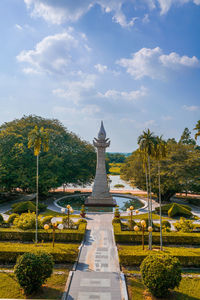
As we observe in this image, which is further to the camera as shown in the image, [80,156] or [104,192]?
[80,156]

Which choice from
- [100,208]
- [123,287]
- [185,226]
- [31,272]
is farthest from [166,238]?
[100,208]

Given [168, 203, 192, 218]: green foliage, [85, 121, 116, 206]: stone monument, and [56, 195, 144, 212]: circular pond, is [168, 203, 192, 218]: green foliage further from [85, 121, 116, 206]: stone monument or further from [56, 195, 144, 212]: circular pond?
[85, 121, 116, 206]: stone monument

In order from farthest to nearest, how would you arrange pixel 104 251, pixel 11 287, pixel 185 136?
1. pixel 185 136
2. pixel 104 251
3. pixel 11 287

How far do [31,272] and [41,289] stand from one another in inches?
49.0

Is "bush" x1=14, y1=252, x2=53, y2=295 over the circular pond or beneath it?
over

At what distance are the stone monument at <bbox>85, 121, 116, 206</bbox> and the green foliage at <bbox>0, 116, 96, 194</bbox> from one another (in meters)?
5.74

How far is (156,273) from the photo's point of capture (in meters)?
8.99

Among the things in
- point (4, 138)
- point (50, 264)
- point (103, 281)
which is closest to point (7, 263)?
point (50, 264)

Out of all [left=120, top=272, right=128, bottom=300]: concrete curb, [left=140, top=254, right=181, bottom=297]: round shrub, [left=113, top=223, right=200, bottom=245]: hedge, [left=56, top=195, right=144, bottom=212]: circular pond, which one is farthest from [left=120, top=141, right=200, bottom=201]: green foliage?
[left=140, top=254, right=181, bottom=297]: round shrub

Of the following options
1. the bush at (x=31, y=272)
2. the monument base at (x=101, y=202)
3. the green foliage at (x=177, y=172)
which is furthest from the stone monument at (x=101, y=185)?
the bush at (x=31, y=272)

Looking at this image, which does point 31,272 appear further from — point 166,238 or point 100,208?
point 100,208

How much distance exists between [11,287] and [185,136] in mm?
62701

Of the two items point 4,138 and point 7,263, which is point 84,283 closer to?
point 7,263

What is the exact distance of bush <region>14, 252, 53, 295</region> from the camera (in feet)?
29.9
